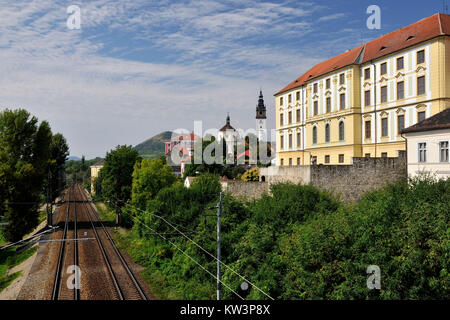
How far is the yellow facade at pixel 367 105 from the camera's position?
111ft

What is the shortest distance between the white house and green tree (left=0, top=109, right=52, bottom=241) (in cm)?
3734

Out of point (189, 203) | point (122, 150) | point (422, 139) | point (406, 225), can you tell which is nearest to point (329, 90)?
point (422, 139)

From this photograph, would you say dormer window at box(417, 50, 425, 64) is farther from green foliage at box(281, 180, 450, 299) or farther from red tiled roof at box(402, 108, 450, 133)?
green foliage at box(281, 180, 450, 299)

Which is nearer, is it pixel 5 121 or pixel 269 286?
pixel 269 286

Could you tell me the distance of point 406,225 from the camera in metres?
16.4

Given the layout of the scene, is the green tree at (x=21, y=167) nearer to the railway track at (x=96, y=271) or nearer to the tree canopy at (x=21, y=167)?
the tree canopy at (x=21, y=167)

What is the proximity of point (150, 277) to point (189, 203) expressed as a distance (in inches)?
355

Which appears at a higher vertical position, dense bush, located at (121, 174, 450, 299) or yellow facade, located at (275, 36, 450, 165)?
yellow facade, located at (275, 36, 450, 165)

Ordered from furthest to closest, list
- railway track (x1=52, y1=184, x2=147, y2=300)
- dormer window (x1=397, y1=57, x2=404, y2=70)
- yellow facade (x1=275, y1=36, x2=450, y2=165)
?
dormer window (x1=397, y1=57, x2=404, y2=70), yellow facade (x1=275, y1=36, x2=450, y2=165), railway track (x1=52, y1=184, x2=147, y2=300)

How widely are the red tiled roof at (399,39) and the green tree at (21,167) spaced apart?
36.3m

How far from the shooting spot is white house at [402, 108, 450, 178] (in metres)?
25.7

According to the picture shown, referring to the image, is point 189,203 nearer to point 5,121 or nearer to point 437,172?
point 437,172

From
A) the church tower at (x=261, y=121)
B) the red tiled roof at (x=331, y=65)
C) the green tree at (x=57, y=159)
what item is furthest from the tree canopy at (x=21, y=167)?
the church tower at (x=261, y=121)

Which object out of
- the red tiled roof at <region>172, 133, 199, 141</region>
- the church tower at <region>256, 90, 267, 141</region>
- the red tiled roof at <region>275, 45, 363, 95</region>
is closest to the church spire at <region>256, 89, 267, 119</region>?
the church tower at <region>256, 90, 267, 141</region>
